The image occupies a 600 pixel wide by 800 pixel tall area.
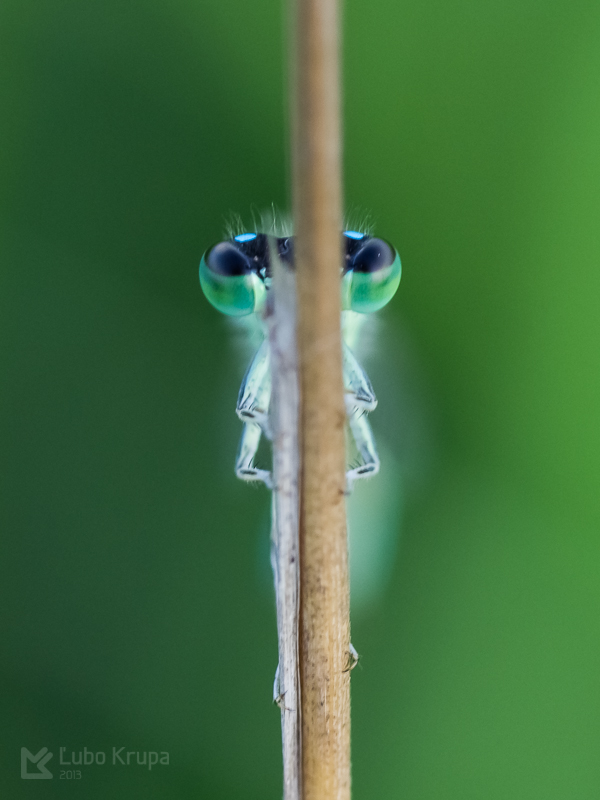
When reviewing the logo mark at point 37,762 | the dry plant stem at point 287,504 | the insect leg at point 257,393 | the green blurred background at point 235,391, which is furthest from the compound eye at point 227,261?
the logo mark at point 37,762

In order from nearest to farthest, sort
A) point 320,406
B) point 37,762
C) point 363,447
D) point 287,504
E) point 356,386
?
point 320,406 → point 287,504 → point 356,386 → point 363,447 → point 37,762

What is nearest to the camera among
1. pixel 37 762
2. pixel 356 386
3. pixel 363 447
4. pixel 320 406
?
pixel 320 406

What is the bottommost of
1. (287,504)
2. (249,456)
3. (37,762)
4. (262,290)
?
(37,762)

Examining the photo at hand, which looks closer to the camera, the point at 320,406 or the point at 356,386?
the point at 320,406

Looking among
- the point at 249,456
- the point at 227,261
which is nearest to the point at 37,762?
the point at 249,456

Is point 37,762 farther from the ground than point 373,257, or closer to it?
closer to it

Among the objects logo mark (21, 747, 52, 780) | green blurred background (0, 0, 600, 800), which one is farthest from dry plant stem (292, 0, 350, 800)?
logo mark (21, 747, 52, 780)

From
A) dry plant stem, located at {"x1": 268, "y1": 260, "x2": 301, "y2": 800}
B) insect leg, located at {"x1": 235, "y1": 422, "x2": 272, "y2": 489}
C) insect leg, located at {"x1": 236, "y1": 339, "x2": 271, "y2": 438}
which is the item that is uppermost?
insect leg, located at {"x1": 236, "y1": 339, "x2": 271, "y2": 438}

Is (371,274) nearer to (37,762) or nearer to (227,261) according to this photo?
(227,261)

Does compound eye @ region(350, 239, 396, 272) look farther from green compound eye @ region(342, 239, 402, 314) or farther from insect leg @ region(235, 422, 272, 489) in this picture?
insect leg @ region(235, 422, 272, 489)
